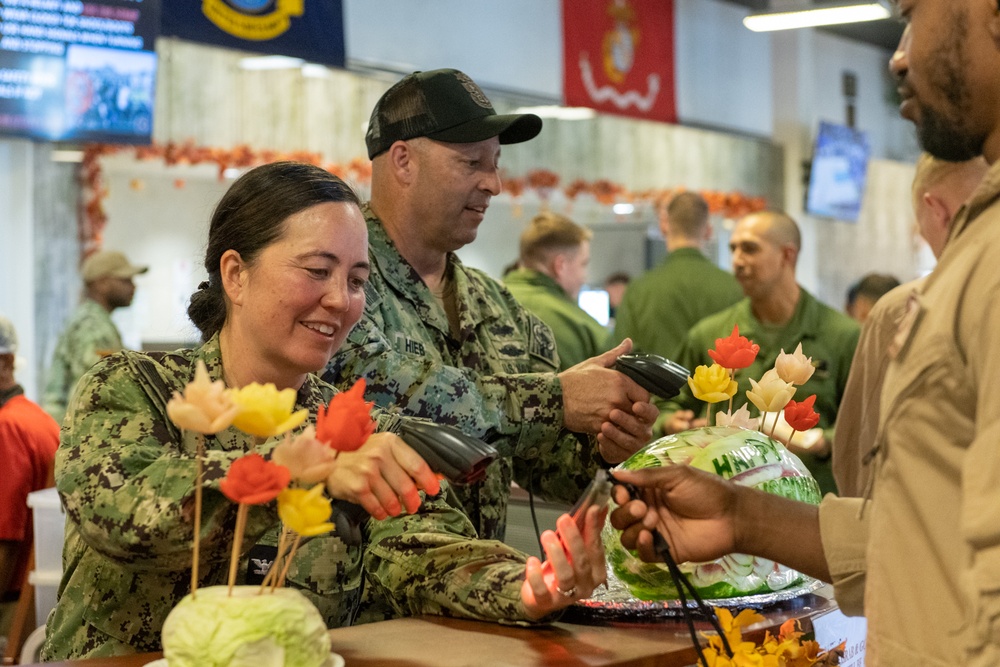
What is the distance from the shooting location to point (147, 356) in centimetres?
199

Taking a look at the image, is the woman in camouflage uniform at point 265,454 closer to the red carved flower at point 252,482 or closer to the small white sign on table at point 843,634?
the red carved flower at point 252,482

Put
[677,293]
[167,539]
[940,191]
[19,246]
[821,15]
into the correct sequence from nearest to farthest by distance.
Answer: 1. [167,539]
2. [940,191]
3. [677,293]
4. [19,246]
5. [821,15]

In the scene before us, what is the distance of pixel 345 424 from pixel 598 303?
10852 millimetres

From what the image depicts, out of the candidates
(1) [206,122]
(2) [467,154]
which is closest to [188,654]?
(2) [467,154]

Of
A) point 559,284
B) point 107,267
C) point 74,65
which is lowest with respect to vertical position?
point 559,284

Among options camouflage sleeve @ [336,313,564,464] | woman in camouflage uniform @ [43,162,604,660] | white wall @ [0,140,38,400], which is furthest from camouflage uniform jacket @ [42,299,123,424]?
woman in camouflage uniform @ [43,162,604,660]

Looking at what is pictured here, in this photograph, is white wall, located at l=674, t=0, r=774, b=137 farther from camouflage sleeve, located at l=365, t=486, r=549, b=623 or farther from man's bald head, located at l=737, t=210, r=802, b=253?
camouflage sleeve, located at l=365, t=486, r=549, b=623

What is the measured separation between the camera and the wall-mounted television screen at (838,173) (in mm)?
12430

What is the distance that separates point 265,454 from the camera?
167 centimetres

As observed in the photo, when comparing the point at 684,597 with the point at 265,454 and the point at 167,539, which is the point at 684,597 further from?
the point at 167,539

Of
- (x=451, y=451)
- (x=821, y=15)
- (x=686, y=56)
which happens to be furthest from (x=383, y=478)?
(x=686, y=56)

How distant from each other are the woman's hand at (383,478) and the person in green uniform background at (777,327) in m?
2.79

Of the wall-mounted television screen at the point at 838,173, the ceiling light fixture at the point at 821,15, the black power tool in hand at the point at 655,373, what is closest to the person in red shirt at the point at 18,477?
the black power tool in hand at the point at 655,373

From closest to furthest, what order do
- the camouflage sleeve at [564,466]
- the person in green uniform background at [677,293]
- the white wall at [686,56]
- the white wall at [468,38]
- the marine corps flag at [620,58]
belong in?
the camouflage sleeve at [564,466], the person in green uniform background at [677,293], the white wall at [468,38], the white wall at [686,56], the marine corps flag at [620,58]
